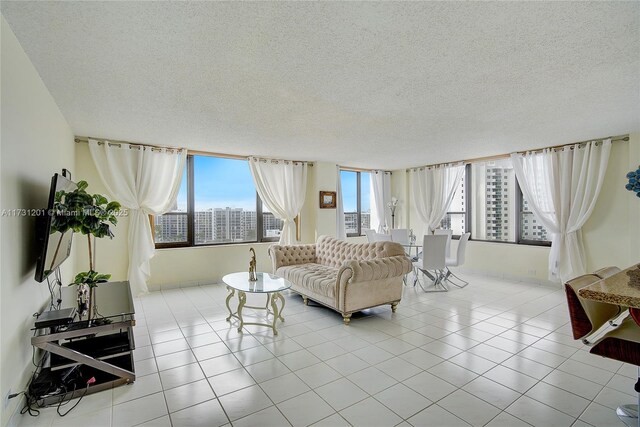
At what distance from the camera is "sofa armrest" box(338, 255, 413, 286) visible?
357cm

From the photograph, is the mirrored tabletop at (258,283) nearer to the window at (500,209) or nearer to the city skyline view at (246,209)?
the city skyline view at (246,209)

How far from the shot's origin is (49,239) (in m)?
2.13

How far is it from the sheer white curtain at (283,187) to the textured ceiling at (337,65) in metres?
1.85

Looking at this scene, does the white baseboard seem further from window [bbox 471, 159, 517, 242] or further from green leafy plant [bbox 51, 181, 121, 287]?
green leafy plant [bbox 51, 181, 121, 287]

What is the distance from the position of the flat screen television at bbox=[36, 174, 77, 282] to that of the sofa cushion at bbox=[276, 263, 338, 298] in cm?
268

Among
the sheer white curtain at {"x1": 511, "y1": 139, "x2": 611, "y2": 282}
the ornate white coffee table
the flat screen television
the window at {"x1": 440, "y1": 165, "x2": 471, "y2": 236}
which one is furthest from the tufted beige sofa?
the window at {"x1": 440, "y1": 165, "x2": 471, "y2": 236}

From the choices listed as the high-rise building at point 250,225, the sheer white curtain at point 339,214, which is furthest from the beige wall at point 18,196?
the sheer white curtain at point 339,214

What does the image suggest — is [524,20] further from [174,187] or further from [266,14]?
[174,187]

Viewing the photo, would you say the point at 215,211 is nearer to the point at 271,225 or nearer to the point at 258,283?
the point at 271,225

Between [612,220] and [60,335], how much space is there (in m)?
6.76

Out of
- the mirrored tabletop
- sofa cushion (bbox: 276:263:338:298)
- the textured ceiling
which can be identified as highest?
the textured ceiling

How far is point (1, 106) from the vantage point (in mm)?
1717

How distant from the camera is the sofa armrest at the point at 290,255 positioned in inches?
197

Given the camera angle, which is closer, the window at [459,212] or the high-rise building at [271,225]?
the high-rise building at [271,225]
